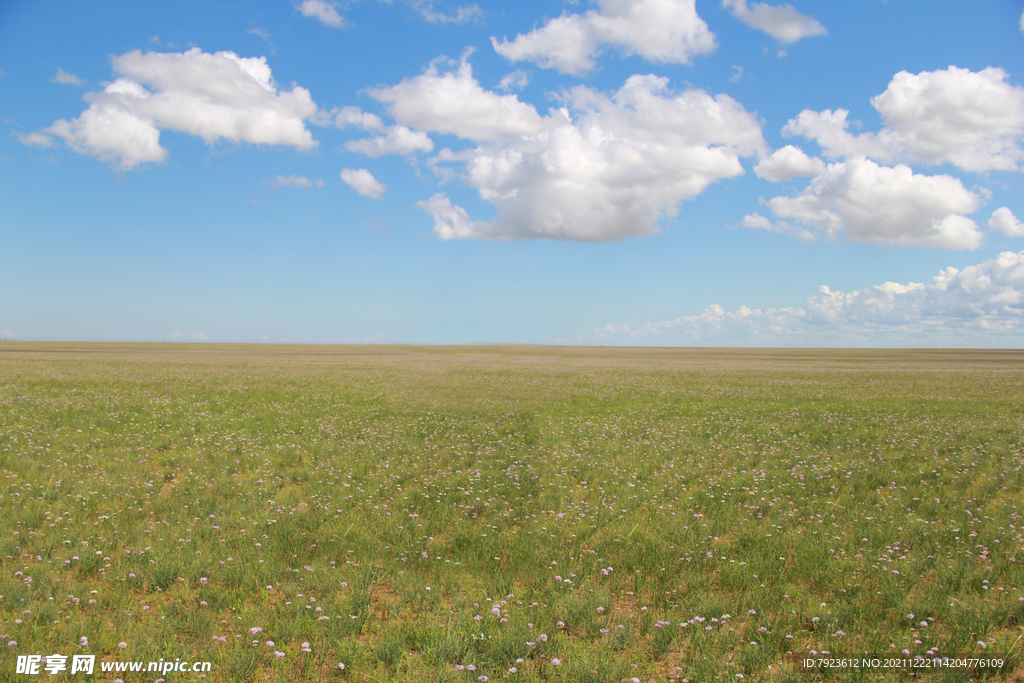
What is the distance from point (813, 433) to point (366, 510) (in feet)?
49.6

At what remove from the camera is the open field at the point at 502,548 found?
5461mm

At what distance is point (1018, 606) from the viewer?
6.27 meters

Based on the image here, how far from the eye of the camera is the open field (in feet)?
17.9

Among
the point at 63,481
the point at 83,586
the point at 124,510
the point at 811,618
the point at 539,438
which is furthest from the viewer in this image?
the point at 539,438

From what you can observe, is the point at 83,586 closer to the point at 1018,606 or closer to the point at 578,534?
the point at 578,534

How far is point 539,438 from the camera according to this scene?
17062 mm

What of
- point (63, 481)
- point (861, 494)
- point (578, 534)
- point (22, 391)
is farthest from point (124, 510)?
point (22, 391)

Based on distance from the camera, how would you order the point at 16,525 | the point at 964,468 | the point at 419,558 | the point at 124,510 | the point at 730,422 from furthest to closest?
the point at 730,422
the point at 964,468
the point at 124,510
the point at 16,525
the point at 419,558

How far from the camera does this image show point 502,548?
822 centimetres

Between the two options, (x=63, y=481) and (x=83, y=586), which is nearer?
(x=83, y=586)

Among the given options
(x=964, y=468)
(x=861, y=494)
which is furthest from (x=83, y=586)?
(x=964, y=468)

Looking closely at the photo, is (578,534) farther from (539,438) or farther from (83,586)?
(539,438)

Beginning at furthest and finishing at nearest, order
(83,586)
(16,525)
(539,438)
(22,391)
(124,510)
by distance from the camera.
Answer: (22,391)
(539,438)
(124,510)
(16,525)
(83,586)

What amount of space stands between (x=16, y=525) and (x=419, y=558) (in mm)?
6795
